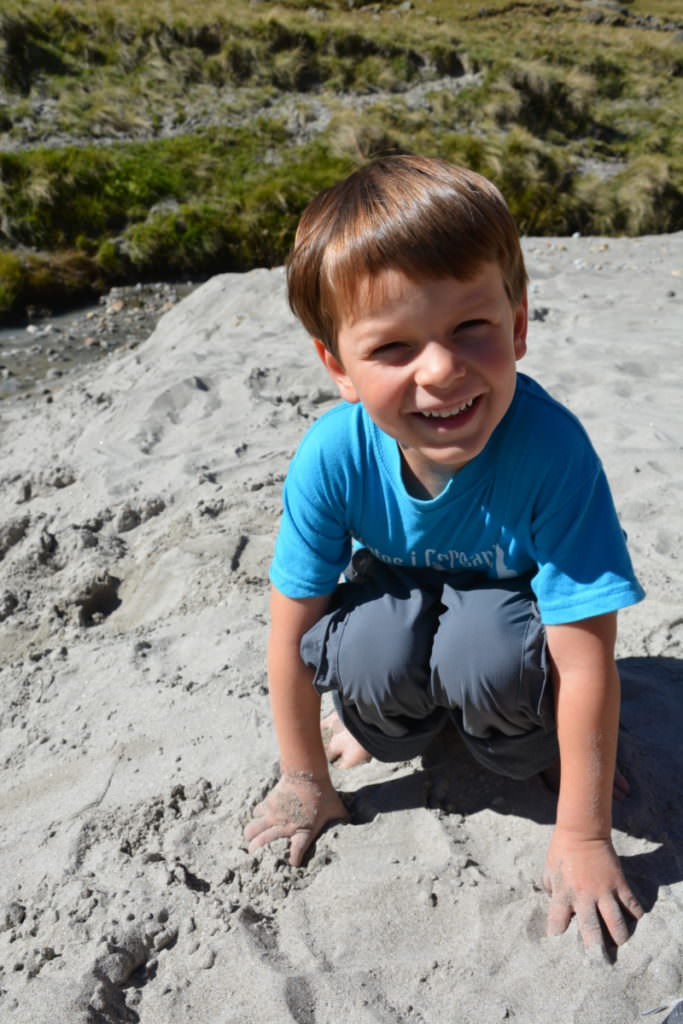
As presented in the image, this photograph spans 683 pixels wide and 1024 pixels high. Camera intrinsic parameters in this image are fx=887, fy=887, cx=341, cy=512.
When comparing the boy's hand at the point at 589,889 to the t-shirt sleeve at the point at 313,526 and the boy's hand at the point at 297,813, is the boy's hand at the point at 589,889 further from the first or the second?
the t-shirt sleeve at the point at 313,526

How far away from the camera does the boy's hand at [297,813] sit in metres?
1.87

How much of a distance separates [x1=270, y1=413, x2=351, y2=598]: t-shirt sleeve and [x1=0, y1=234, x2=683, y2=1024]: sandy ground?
0.57 m

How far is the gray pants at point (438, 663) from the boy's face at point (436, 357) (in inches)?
13.1

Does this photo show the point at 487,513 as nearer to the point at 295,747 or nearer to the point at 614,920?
the point at 295,747

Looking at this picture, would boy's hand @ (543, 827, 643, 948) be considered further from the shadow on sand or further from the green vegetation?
the green vegetation

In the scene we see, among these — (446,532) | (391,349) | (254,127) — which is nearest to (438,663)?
(446,532)

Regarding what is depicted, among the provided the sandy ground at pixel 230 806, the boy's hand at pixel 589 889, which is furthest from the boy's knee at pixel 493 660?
the sandy ground at pixel 230 806

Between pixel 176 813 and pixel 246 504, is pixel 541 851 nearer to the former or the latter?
pixel 176 813

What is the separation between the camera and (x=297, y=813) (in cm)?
188

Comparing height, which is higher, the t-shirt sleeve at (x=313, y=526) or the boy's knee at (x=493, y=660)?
the t-shirt sleeve at (x=313, y=526)

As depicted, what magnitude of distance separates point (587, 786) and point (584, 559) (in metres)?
0.41

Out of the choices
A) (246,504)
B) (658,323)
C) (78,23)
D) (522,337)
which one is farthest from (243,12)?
(522,337)

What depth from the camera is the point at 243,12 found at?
1634 cm

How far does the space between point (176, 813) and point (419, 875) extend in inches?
23.1
